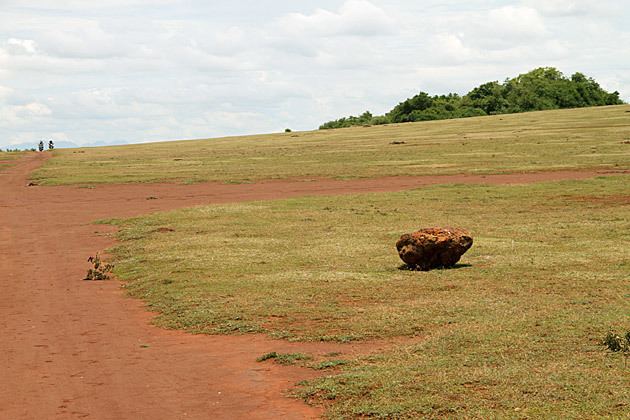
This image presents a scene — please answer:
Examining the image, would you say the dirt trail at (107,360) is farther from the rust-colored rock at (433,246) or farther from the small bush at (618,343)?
the rust-colored rock at (433,246)

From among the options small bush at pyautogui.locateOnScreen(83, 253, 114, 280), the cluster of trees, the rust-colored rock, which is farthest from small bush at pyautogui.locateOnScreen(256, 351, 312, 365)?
the cluster of trees

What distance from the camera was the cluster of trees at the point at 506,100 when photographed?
438 ft

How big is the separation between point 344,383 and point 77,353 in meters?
5.19

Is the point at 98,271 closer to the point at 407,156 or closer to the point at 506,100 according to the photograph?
the point at 407,156

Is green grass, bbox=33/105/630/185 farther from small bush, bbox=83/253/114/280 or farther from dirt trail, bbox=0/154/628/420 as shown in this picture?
dirt trail, bbox=0/154/628/420

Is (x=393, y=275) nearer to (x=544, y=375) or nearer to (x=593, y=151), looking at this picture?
(x=544, y=375)

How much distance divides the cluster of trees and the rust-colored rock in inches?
4344

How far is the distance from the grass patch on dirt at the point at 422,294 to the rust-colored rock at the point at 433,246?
49 centimetres

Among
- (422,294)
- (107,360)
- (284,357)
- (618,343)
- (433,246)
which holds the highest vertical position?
(433,246)

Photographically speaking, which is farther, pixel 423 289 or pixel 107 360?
pixel 423 289

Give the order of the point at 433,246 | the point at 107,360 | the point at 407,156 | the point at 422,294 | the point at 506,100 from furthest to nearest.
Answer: the point at 506,100, the point at 407,156, the point at 433,246, the point at 422,294, the point at 107,360

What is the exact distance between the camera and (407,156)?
67125mm

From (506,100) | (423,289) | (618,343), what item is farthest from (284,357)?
(506,100)

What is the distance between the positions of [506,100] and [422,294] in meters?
122
